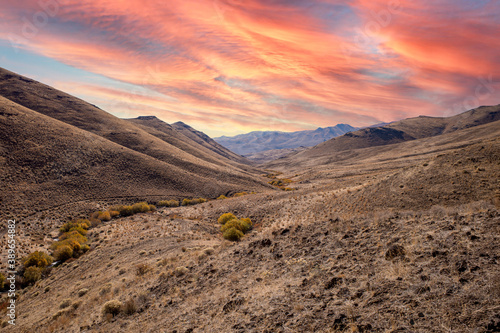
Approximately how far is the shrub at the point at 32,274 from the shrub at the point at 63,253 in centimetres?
296

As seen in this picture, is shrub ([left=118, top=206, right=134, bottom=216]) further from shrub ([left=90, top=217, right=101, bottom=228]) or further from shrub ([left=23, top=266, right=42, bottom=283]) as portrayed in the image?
shrub ([left=23, top=266, right=42, bottom=283])

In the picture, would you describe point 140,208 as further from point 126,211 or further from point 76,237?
point 76,237

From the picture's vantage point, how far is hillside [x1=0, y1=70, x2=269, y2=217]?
142 feet

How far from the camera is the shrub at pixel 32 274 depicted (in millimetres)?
20969

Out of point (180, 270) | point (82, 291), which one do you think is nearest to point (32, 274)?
point (82, 291)

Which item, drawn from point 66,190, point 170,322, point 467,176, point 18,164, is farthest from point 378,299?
point 18,164

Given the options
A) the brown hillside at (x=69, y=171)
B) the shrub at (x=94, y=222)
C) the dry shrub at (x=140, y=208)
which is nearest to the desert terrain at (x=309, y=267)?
the shrub at (x=94, y=222)

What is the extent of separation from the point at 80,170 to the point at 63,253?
36.8 meters

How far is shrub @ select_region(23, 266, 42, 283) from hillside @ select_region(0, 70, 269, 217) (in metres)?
21.6

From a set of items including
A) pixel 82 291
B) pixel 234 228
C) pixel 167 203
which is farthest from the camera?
pixel 167 203

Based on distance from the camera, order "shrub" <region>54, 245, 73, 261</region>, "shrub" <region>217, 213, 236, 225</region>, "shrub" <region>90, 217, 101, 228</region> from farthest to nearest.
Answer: "shrub" <region>90, 217, 101, 228</region>
"shrub" <region>217, 213, 236, 225</region>
"shrub" <region>54, 245, 73, 261</region>

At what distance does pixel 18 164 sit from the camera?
46.3 metres

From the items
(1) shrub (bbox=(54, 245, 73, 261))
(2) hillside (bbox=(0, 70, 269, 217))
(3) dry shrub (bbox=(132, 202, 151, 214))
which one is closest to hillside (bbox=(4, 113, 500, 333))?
(1) shrub (bbox=(54, 245, 73, 261))

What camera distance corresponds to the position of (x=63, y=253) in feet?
81.1
